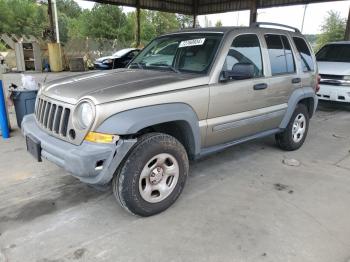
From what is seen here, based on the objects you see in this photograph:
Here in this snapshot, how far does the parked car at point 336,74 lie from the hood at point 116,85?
576 cm

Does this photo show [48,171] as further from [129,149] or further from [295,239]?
[295,239]

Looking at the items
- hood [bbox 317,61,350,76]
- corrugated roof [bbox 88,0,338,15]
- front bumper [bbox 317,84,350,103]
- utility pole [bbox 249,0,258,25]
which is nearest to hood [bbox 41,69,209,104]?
front bumper [bbox 317,84,350,103]

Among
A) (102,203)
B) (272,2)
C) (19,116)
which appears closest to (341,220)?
(102,203)

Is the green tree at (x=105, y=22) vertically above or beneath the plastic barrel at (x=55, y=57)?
above

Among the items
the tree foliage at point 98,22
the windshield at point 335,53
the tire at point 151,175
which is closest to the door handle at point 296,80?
the tire at point 151,175

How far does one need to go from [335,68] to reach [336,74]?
0.29 meters

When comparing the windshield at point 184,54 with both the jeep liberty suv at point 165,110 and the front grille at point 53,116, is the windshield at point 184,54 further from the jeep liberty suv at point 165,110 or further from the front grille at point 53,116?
the front grille at point 53,116

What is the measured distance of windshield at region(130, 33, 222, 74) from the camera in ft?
11.9

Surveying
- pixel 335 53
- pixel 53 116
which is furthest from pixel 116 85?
pixel 335 53

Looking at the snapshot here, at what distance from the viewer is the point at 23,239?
2.78m

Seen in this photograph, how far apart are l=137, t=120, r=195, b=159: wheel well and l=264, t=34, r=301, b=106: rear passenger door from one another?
4.86 feet

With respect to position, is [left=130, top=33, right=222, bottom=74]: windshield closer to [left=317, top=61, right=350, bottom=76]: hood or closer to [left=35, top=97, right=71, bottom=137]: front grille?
[left=35, top=97, right=71, bottom=137]: front grille

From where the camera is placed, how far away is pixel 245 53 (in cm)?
392

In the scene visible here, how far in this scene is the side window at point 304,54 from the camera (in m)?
4.89
